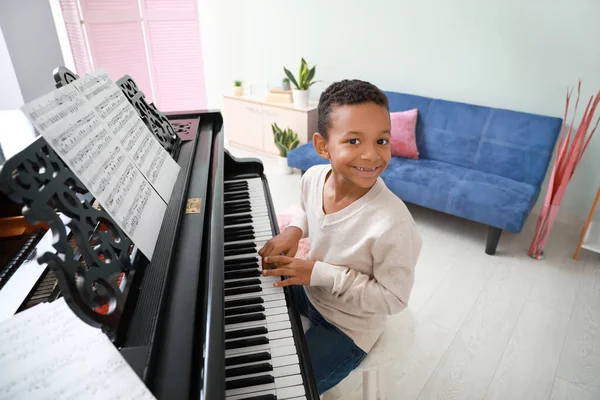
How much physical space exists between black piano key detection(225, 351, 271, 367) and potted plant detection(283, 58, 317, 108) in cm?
309

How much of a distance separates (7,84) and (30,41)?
1.33ft

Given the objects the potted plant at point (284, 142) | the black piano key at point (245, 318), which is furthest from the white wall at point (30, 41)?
the black piano key at point (245, 318)

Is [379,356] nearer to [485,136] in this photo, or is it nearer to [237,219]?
[237,219]

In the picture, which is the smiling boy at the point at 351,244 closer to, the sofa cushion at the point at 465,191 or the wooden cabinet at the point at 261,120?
the sofa cushion at the point at 465,191

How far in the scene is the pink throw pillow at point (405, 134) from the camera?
3.03 m

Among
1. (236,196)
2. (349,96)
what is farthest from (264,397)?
(236,196)

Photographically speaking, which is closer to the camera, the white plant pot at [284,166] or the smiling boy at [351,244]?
the smiling boy at [351,244]

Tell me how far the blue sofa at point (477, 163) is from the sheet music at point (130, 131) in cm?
194

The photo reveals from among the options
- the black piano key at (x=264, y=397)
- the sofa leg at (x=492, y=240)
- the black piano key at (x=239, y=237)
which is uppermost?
the black piano key at (x=239, y=237)

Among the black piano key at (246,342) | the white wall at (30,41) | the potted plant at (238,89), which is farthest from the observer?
the potted plant at (238,89)

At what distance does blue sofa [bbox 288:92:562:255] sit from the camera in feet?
8.13

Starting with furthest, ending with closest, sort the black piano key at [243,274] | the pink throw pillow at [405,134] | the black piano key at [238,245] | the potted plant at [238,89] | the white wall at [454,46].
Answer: the potted plant at [238,89] → the pink throw pillow at [405,134] → the white wall at [454,46] → the black piano key at [238,245] → the black piano key at [243,274]

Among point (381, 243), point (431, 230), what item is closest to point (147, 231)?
point (381, 243)

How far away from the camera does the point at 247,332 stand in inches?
35.4
